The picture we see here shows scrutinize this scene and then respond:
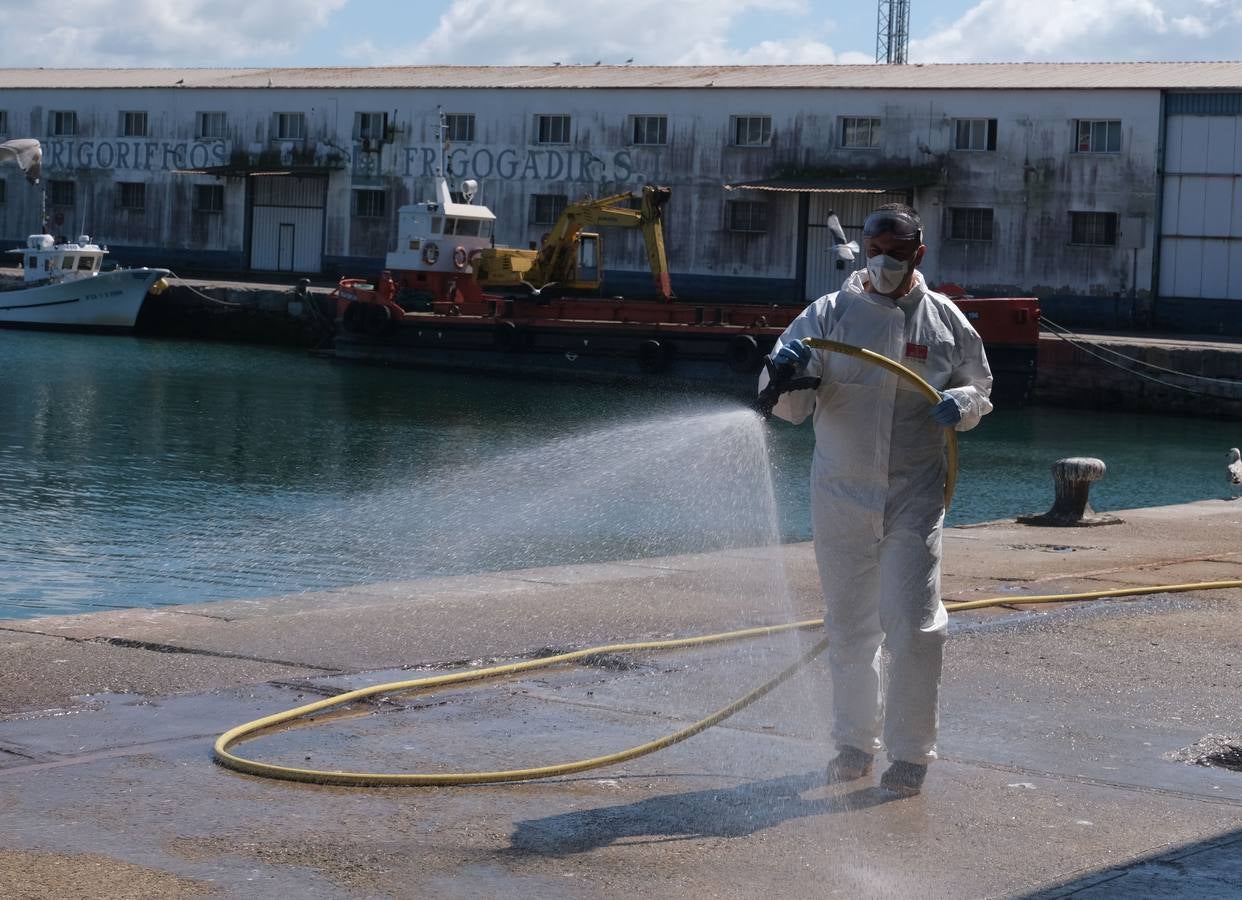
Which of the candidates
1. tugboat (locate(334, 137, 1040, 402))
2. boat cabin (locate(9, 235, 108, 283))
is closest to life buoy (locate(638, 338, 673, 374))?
tugboat (locate(334, 137, 1040, 402))

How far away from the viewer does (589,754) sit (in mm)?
5023

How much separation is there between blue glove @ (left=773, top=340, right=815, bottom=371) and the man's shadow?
1.19 m

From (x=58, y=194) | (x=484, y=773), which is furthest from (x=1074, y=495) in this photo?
(x=58, y=194)

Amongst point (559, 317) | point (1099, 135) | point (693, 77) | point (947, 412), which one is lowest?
point (947, 412)

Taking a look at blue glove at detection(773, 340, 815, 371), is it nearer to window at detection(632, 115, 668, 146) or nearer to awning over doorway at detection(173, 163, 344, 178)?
window at detection(632, 115, 668, 146)

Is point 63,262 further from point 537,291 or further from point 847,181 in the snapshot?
point 847,181

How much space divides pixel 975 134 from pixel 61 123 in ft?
98.7

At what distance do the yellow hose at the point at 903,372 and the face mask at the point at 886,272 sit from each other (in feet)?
0.64

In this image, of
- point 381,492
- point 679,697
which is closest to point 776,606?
point 679,697

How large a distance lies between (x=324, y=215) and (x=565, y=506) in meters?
35.7

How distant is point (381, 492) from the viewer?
59.5ft

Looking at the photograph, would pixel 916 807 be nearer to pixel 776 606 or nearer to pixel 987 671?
pixel 987 671

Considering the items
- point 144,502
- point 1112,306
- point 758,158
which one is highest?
point 758,158

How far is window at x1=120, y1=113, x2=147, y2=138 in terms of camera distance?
53.9m
